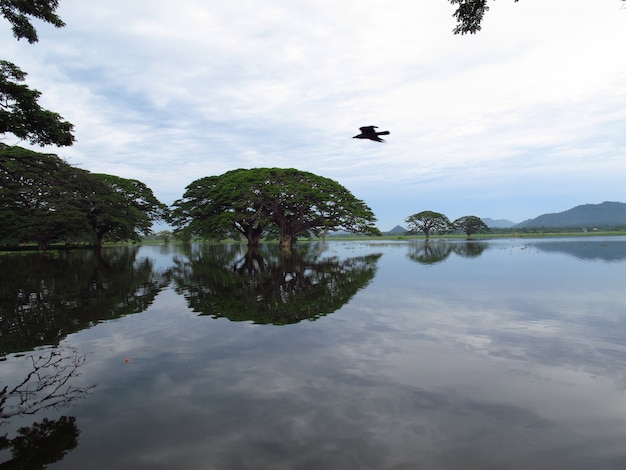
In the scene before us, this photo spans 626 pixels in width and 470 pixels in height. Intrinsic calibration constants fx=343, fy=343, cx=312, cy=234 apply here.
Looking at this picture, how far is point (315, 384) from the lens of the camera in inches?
202

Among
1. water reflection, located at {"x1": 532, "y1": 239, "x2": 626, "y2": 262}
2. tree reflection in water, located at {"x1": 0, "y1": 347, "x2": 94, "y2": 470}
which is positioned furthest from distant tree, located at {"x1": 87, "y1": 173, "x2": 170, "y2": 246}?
water reflection, located at {"x1": 532, "y1": 239, "x2": 626, "y2": 262}

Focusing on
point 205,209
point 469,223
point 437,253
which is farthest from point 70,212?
point 469,223

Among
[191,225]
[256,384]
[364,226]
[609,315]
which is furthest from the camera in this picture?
[191,225]

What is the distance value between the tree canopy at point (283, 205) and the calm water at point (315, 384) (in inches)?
1219

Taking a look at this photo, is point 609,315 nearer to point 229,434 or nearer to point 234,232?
point 229,434

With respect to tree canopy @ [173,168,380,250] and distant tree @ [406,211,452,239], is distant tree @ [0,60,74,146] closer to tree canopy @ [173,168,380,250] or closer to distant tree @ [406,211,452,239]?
tree canopy @ [173,168,380,250]

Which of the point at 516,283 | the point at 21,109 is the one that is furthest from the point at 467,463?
the point at 21,109

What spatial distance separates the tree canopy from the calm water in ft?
102

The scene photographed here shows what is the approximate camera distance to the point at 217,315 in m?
9.40

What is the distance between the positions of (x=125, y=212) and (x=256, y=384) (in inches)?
2075

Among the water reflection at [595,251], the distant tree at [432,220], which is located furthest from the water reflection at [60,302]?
the distant tree at [432,220]

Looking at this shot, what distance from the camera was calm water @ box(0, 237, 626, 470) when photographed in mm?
3568

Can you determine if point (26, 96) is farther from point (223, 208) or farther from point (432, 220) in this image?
point (432, 220)

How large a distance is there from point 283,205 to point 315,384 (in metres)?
39.1
